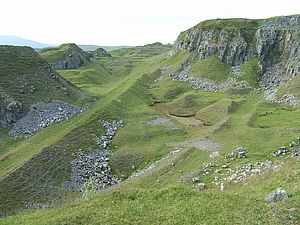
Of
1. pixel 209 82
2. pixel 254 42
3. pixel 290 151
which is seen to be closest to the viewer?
pixel 290 151

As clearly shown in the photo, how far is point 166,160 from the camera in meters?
53.7

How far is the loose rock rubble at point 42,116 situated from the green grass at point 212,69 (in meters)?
46.7

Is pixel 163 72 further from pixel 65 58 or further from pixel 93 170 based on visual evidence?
pixel 93 170

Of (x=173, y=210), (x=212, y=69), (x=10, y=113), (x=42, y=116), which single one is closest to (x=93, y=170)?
(x=42, y=116)

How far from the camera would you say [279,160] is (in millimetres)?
45844

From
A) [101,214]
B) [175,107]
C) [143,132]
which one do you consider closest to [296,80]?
[175,107]

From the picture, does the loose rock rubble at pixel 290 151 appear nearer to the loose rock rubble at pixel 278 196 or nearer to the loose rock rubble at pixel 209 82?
the loose rock rubble at pixel 278 196

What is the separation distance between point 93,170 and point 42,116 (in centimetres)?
1998

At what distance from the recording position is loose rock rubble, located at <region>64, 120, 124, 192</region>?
2007 inches

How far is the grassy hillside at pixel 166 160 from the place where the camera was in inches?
1078

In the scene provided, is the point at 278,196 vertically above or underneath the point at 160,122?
above

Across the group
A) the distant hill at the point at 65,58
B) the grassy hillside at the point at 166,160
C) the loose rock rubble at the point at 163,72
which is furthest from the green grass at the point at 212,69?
the distant hill at the point at 65,58

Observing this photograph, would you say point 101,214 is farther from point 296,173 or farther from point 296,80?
point 296,80

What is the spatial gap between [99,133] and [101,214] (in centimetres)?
3762
